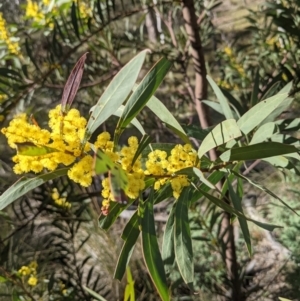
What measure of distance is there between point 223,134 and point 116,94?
0.17 metres

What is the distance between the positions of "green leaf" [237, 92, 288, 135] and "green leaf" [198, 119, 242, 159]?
0.30ft

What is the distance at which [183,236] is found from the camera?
696mm

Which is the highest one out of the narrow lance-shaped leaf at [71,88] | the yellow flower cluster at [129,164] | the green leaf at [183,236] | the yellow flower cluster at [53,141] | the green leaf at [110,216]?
the narrow lance-shaped leaf at [71,88]

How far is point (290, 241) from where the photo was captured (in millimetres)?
2387

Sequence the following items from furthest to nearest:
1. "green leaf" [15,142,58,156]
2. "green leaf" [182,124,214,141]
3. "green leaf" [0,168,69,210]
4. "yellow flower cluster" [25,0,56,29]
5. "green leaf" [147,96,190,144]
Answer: "yellow flower cluster" [25,0,56,29] < "green leaf" [182,124,214,141] < "green leaf" [147,96,190,144] < "green leaf" [0,168,69,210] < "green leaf" [15,142,58,156]

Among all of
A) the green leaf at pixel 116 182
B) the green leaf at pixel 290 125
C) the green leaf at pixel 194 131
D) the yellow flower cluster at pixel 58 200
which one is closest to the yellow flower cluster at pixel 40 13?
the yellow flower cluster at pixel 58 200

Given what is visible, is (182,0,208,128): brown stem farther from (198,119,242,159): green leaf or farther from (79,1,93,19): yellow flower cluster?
(198,119,242,159): green leaf

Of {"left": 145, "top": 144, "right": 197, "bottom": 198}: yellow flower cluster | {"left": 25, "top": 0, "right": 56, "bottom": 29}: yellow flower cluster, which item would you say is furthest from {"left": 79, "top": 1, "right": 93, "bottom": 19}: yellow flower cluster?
{"left": 145, "top": 144, "right": 197, "bottom": 198}: yellow flower cluster

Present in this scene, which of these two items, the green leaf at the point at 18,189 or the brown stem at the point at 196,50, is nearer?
the green leaf at the point at 18,189

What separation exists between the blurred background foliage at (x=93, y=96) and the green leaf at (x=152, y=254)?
2.00ft

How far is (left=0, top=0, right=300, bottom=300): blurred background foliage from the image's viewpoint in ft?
4.70

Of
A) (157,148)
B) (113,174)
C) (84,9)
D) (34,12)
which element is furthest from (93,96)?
(113,174)

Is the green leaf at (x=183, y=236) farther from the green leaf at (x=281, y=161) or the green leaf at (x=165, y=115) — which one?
the green leaf at (x=281, y=161)

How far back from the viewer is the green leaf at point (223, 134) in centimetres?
65
